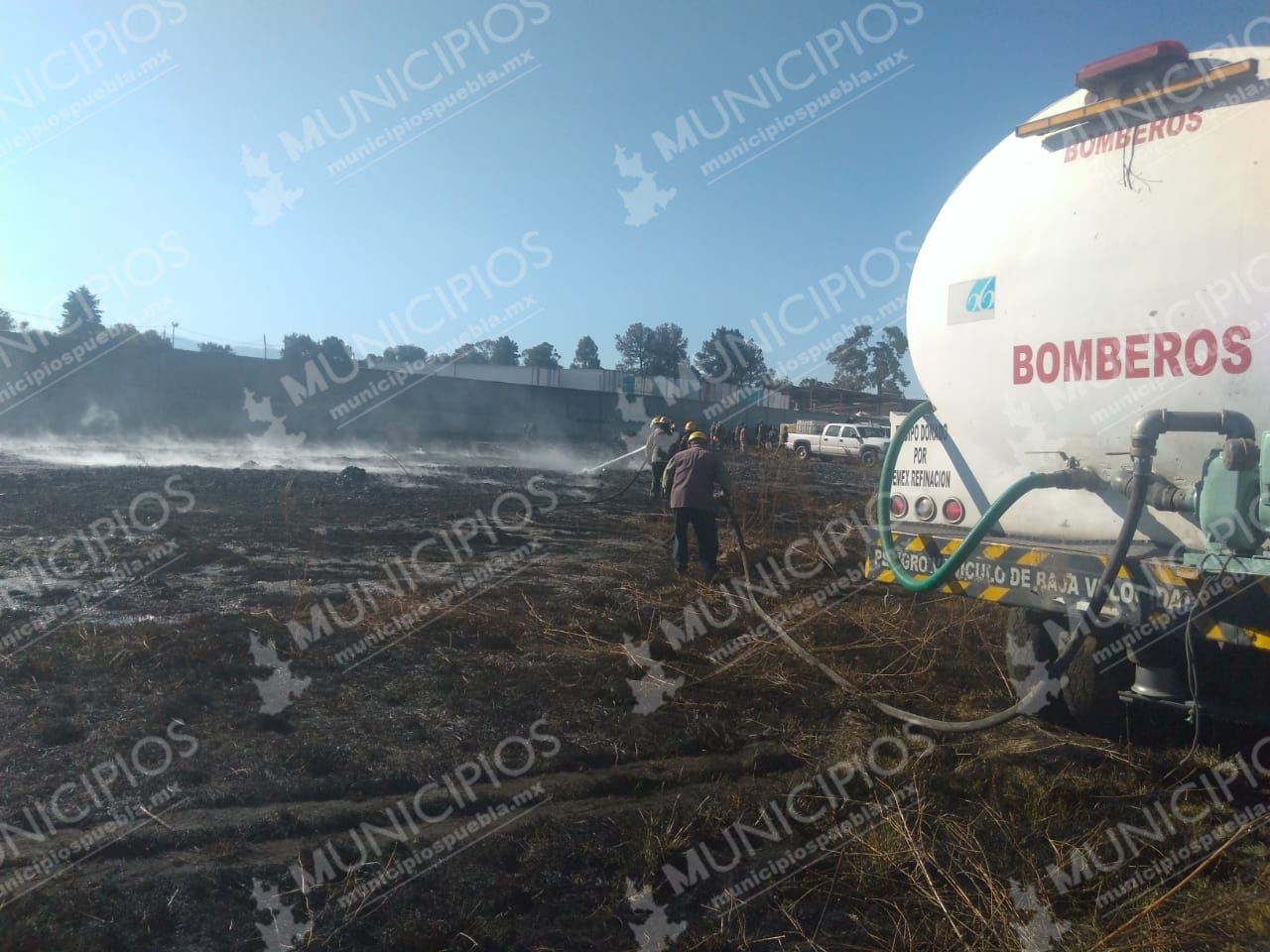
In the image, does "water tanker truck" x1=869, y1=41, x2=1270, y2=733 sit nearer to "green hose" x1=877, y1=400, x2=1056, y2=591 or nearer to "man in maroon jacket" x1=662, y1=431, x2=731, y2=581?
"green hose" x1=877, y1=400, x2=1056, y2=591

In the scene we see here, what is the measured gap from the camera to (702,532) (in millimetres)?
9609

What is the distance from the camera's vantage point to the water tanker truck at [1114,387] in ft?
12.3

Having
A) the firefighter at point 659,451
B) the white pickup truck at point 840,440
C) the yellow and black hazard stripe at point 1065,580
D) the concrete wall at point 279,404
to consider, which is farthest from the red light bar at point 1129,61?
the white pickup truck at point 840,440

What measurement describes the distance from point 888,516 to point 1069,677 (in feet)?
4.44

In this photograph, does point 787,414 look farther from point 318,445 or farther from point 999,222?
point 999,222

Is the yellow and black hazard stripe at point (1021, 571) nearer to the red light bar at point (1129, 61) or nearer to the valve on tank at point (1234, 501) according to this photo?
the valve on tank at point (1234, 501)

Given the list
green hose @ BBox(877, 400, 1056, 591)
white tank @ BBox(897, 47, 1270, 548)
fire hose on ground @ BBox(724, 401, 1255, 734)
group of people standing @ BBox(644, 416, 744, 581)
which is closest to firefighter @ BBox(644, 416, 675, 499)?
Answer: group of people standing @ BBox(644, 416, 744, 581)

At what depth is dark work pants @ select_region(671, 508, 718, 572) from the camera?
9.55 meters

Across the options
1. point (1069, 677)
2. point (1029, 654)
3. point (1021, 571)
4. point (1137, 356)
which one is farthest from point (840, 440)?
point (1137, 356)

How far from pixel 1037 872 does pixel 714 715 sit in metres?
2.18

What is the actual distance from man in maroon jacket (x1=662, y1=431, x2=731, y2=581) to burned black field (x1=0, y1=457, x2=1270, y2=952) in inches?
39.5

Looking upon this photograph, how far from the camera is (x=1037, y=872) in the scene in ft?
12.0

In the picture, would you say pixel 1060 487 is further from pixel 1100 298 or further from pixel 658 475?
pixel 658 475

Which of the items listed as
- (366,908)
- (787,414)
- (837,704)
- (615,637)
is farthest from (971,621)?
(787,414)
